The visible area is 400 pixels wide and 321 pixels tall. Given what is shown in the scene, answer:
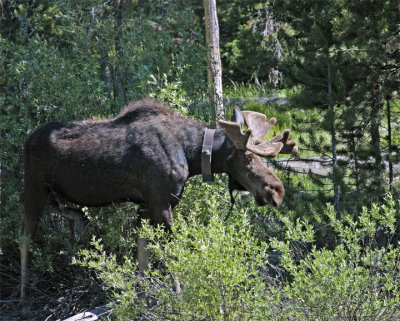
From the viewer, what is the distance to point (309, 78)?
324 inches

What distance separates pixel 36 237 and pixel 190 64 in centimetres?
294

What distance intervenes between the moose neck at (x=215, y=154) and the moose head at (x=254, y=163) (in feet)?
0.28

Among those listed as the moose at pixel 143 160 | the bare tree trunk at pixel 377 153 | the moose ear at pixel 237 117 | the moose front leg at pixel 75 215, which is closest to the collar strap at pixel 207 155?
the moose at pixel 143 160

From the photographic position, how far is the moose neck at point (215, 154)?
6523mm

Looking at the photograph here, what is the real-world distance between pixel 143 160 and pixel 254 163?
1108mm

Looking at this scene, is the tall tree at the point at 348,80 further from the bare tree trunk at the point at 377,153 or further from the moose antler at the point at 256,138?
the moose antler at the point at 256,138

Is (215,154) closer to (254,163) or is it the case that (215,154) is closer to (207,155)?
(207,155)

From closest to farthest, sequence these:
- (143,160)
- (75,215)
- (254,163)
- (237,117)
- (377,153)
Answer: (143,160)
(254,163)
(237,117)
(75,215)
(377,153)

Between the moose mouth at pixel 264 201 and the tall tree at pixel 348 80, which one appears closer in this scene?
the moose mouth at pixel 264 201

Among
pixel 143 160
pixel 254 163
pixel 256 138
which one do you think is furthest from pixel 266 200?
pixel 143 160

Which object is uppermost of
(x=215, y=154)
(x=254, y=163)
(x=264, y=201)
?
(x=215, y=154)

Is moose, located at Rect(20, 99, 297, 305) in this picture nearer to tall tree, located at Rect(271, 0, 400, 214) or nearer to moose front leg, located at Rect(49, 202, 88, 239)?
moose front leg, located at Rect(49, 202, 88, 239)

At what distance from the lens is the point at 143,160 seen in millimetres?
6352

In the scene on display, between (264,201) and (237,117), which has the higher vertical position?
(237,117)
